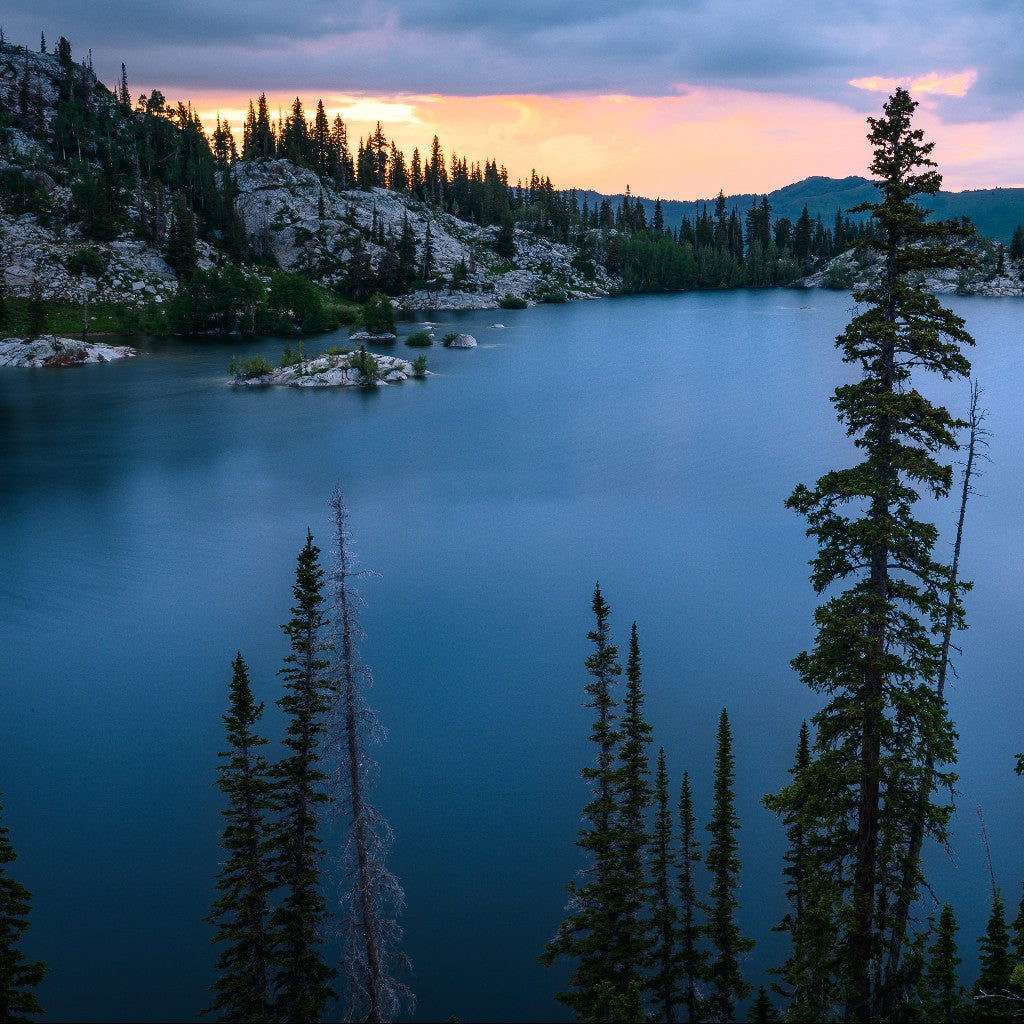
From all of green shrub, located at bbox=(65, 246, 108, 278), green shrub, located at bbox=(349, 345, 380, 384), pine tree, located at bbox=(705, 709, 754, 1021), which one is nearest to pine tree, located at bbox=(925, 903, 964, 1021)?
pine tree, located at bbox=(705, 709, 754, 1021)

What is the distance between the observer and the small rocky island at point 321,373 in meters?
132

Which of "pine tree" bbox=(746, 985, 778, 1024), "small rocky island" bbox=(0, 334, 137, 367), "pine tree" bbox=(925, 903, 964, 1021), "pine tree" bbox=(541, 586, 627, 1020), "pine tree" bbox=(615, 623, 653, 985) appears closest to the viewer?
"pine tree" bbox=(746, 985, 778, 1024)

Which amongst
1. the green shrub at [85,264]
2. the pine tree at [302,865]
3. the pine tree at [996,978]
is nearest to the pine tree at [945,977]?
the pine tree at [996,978]

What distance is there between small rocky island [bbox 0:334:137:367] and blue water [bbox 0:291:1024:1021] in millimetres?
32706

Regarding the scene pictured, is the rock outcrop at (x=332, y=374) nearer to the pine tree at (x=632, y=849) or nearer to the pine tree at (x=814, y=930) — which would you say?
the pine tree at (x=632, y=849)

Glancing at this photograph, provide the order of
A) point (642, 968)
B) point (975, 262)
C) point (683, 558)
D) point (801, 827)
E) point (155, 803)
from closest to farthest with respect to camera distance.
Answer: point (975, 262) → point (801, 827) → point (642, 968) → point (155, 803) → point (683, 558)

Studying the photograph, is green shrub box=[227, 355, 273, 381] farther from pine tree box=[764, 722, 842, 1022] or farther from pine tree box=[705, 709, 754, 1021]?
pine tree box=[764, 722, 842, 1022]

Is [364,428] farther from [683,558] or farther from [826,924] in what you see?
[826,924]

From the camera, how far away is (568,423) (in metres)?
112

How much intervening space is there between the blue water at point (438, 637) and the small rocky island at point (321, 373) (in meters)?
15.6

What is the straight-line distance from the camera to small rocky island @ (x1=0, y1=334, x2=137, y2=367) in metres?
146

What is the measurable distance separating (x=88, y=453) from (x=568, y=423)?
174ft

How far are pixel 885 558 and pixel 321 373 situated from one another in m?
119

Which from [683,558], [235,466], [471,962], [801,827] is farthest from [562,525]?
[801,827]
